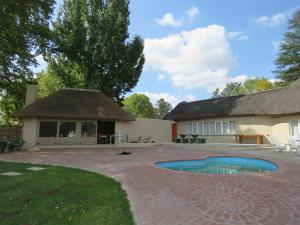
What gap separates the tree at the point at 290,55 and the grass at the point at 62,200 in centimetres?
3600

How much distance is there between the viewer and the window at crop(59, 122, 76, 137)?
21.6 meters

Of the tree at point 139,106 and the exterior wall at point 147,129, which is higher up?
the tree at point 139,106

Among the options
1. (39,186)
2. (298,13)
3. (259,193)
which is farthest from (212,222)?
(298,13)

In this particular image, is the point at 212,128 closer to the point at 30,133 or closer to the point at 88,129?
the point at 88,129

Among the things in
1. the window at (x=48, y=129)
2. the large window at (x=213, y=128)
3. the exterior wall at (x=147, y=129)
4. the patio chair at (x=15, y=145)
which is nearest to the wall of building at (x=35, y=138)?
the window at (x=48, y=129)

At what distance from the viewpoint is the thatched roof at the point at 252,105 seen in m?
21.2

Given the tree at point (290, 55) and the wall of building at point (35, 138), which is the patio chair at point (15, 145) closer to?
the wall of building at point (35, 138)

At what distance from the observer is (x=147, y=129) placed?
2523 centimetres

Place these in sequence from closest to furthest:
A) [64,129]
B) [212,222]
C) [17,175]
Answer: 1. [212,222]
2. [17,175]
3. [64,129]

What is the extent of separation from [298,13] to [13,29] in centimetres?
3863

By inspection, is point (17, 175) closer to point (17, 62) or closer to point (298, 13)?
point (17, 62)

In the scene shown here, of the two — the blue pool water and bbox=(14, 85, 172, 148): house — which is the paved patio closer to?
the blue pool water

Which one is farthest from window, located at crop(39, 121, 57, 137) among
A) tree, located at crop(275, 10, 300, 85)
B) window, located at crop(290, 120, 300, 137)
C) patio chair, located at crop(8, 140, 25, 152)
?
tree, located at crop(275, 10, 300, 85)

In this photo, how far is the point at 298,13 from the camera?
37.1 meters
